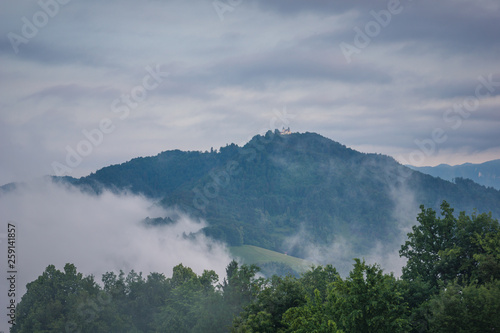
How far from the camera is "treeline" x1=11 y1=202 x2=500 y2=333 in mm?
37125

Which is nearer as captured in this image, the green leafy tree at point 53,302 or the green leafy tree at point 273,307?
the green leafy tree at point 273,307

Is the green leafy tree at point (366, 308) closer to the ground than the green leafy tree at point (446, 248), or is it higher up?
closer to the ground

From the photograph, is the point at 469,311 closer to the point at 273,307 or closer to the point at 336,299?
the point at 336,299

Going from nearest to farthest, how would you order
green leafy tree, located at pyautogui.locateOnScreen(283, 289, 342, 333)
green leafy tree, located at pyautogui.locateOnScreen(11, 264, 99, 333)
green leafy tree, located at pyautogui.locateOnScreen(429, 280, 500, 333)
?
green leafy tree, located at pyautogui.locateOnScreen(283, 289, 342, 333) → green leafy tree, located at pyautogui.locateOnScreen(429, 280, 500, 333) → green leafy tree, located at pyautogui.locateOnScreen(11, 264, 99, 333)

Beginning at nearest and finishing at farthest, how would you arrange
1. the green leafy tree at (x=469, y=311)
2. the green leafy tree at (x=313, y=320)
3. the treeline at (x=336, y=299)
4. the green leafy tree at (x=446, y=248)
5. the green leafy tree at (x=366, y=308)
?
the green leafy tree at (x=313, y=320)
the green leafy tree at (x=366, y=308)
the treeline at (x=336, y=299)
the green leafy tree at (x=469, y=311)
the green leafy tree at (x=446, y=248)

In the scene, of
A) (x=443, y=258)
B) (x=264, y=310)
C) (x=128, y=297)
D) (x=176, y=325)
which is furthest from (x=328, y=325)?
(x=128, y=297)

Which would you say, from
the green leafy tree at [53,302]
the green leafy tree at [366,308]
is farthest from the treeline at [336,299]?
the green leafy tree at [53,302]

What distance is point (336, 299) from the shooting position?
37.4 m

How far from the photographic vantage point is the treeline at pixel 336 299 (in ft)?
122

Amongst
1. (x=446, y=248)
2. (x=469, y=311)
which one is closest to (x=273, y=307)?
(x=469, y=311)

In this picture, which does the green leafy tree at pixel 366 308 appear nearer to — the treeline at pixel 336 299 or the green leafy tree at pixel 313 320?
the treeline at pixel 336 299

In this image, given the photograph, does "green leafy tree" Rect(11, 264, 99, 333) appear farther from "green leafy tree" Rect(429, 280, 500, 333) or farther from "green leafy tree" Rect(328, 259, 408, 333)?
"green leafy tree" Rect(429, 280, 500, 333)

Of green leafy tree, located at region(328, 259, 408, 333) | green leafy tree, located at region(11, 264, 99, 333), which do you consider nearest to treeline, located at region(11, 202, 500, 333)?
green leafy tree, located at region(328, 259, 408, 333)

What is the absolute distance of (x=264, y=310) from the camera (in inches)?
1869
